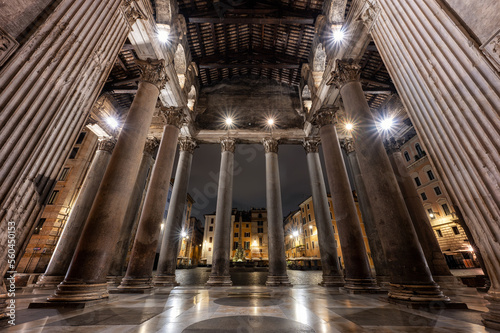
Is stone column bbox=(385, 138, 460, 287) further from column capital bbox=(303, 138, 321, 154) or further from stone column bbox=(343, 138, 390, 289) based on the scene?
column capital bbox=(303, 138, 321, 154)

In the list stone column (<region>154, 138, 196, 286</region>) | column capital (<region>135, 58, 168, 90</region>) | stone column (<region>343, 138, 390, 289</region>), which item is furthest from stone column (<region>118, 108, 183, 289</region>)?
stone column (<region>343, 138, 390, 289</region>)

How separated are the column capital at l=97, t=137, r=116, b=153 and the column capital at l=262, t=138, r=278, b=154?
9614 mm

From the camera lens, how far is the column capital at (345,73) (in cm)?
757

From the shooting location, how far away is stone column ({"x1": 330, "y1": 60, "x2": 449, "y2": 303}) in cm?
456

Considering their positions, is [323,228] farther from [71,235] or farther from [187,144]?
[71,235]

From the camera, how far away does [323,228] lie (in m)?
10.6

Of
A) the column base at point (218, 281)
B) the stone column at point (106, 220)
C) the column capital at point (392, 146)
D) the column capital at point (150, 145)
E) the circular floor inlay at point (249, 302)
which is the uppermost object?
the column capital at point (150, 145)

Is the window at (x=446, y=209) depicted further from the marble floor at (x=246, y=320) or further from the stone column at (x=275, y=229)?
the marble floor at (x=246, y=320)

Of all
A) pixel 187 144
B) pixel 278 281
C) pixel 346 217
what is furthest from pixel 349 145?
pixel 187 144

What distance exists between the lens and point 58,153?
3.68 meters

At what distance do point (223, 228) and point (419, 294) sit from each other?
27.1ft

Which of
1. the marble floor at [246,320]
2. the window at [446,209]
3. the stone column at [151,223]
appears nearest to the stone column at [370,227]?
the marble floor at [246,320]

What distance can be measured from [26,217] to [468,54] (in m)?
7.55

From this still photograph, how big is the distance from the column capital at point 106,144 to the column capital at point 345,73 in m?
12.9
